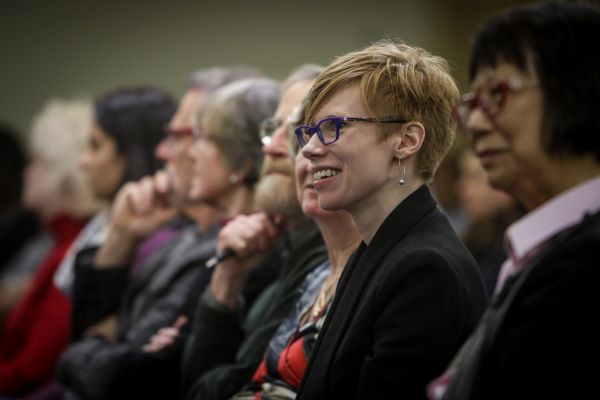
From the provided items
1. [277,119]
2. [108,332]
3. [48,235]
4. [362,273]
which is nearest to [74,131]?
[48,235]

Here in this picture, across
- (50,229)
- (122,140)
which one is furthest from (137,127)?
(50,229)

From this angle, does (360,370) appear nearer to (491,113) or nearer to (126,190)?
(491,113)

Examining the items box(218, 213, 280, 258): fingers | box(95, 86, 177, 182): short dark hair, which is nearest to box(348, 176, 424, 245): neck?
box(218, 213, 280, 258): fingers

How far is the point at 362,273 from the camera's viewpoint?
1880 millimetres

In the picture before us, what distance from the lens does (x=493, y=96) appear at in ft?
5.67

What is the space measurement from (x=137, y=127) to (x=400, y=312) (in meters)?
2.72

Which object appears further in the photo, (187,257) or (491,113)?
(187,257)

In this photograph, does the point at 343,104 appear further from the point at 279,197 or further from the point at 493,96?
the point at 279,197

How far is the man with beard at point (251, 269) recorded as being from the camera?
2.56 metres

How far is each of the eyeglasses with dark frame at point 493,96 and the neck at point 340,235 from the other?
0.55 metres

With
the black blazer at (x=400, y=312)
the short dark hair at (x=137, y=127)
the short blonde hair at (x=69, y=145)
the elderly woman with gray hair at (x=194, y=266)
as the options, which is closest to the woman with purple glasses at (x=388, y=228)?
the black blazer at (x=400, y=312)

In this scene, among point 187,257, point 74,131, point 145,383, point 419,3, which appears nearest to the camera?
point 145,383

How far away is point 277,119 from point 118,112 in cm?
168

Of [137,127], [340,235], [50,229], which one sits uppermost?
[340,235]
